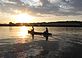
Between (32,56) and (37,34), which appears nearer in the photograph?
(32,56)

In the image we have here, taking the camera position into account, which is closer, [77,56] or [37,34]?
[77,56]

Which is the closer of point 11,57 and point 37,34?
Answer: point 11,57

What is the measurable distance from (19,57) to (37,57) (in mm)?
2470

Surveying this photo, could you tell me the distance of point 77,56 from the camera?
26.7m

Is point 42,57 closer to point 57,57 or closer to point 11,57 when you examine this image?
point 57,57

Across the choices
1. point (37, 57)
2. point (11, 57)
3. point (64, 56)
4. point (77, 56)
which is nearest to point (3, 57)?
point (11, 57)

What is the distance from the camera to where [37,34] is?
69.9 metres

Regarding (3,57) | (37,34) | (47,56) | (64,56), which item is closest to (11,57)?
(3,57)

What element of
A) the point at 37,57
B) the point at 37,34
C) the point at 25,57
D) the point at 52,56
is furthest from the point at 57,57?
the point at 37,34

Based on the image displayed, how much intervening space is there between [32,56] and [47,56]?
7.01ft

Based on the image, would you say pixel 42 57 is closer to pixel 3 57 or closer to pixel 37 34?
pixel 3 57

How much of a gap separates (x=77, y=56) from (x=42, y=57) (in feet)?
16.5

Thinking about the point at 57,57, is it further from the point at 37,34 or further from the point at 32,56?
the point at 37,34

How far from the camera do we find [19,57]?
84.8ft
